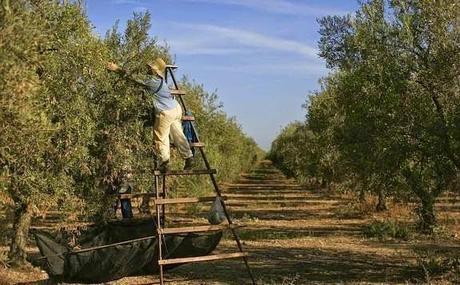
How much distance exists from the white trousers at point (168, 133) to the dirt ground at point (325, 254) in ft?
7.58

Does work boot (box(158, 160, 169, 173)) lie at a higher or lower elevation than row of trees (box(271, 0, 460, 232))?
lower

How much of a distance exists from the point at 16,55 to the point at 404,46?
→ 30.8 feet

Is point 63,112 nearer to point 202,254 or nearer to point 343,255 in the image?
point 202,254

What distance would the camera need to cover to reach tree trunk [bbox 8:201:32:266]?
14195 millimetres

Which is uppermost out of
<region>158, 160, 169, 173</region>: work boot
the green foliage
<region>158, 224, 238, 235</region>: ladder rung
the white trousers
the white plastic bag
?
the white trousers

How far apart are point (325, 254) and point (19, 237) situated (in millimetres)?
8977

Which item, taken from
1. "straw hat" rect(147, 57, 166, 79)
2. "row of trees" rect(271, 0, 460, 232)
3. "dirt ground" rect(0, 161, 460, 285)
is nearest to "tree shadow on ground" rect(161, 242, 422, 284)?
"dirt ground" rect(0, 161, 460, 285)

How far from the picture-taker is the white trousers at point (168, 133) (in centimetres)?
1039

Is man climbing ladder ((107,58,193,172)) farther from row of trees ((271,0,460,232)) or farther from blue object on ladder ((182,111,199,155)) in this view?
row of trees ((271,0,460,232))

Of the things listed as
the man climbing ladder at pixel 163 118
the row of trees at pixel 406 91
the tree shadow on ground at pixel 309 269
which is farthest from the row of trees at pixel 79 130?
the row of trees at pixel 406 91

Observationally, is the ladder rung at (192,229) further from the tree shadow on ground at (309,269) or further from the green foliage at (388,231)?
the green foliage at (388,231)

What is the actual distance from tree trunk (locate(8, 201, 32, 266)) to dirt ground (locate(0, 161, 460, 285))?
0.34 m

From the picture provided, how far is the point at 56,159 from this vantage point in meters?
10.8

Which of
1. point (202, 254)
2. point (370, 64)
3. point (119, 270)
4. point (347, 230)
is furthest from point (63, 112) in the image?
point (347, 230)
